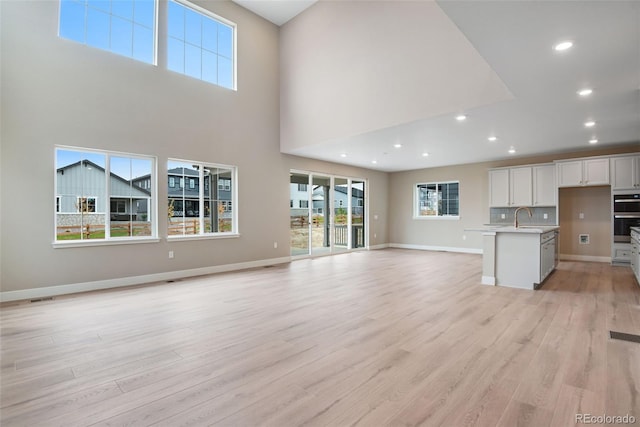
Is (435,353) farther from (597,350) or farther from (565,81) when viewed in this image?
(565,81)

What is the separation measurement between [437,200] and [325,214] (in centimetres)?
382

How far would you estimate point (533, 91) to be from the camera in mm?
3889

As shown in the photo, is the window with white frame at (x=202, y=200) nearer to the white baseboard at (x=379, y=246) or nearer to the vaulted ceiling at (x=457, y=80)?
the vaulted ceiling at (x=457, y=80)

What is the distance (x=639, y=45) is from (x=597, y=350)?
2717 millimetres

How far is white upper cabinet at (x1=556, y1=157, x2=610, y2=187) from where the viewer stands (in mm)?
6707

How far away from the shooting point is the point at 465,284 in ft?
16.6

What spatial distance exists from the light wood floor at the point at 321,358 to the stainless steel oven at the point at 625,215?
259cm

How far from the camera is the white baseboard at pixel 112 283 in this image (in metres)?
4.32

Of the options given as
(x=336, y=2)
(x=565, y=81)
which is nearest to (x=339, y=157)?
(x=336, y=2)

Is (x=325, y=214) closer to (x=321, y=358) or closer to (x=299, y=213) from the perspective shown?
(x=299, y=213)

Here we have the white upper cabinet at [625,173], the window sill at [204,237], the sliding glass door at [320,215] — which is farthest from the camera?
the sliding glass door at [320,215]

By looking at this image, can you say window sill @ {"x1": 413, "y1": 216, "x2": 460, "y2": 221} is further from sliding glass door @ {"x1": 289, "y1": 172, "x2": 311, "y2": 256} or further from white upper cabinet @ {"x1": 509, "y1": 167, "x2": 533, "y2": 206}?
sliding glass door @ {"x1": 289, "y1": 172, "x2": 311, "y2": 256}

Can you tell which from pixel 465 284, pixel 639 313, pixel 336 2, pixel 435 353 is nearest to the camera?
pixel 435 353

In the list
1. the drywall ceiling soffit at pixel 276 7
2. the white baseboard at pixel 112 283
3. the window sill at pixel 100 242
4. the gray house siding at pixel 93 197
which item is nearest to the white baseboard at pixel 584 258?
the white baseboard at pixel 112 283
